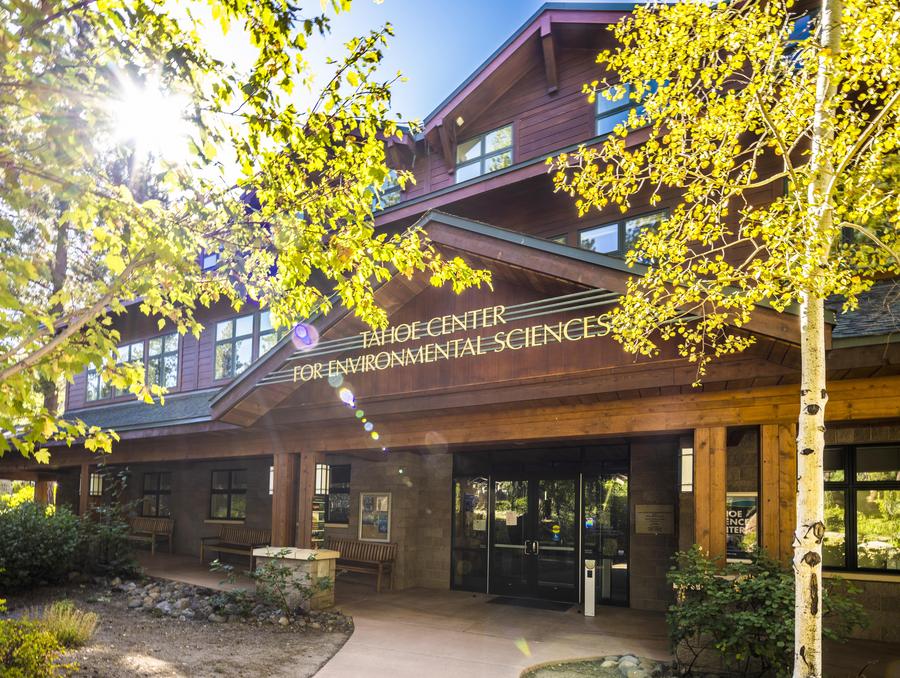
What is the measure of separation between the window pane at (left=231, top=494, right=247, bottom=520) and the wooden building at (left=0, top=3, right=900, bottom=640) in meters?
0.09

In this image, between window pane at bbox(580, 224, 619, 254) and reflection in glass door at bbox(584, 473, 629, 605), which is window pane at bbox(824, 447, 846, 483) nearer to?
reflection in glass door at bbox(584, 473, 629, 605)

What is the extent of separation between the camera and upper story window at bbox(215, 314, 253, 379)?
17047 mm

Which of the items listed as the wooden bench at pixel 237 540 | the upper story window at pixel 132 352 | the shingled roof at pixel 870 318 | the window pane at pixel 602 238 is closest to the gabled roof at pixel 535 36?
the window pane at pixel 602 238

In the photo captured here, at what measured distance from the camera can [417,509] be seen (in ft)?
47.8

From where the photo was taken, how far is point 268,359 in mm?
11008

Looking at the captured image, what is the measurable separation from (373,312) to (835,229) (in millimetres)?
4621

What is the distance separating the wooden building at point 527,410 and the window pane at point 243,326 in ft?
0.16

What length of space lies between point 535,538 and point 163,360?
493 inches

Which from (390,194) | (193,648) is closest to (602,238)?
(390,194)

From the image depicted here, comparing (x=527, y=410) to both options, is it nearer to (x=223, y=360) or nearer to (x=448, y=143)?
(x=448, y=143)

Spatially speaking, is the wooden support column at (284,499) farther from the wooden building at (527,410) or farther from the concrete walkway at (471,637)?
the concrete walkway at (471,637)

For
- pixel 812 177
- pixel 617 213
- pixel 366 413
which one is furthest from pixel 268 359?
pixel 812 177

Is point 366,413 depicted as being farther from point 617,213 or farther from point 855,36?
point 855,36

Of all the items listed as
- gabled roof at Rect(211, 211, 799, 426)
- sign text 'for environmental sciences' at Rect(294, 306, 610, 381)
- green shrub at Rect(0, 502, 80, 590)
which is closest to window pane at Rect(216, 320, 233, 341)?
green shrub at Rect(0, 502, 80, 590)
